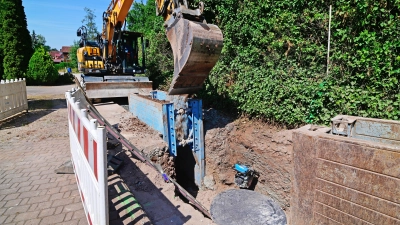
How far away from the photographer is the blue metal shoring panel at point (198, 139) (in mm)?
5969

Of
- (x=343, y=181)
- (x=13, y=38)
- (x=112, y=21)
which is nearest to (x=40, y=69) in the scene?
(x=13, y=38)

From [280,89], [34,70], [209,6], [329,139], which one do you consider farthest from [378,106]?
[34,70]

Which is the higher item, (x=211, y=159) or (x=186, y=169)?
(x=211, y=159)

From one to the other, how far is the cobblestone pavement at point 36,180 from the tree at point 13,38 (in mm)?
16160

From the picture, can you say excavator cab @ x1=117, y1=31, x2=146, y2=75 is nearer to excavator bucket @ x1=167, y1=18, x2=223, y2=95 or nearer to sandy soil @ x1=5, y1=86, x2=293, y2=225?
sandy soil @ x1=5, y1=86, x2=293, y2=225

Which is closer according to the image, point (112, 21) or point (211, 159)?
point (211, 159)

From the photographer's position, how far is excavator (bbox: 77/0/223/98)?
4395 mm

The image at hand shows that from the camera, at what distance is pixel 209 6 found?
910 cm

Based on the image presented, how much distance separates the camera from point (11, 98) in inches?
322

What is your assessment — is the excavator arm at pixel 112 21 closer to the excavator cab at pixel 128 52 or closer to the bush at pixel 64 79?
the excavator cab at pixel 128 52

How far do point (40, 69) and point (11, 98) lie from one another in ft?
56.6

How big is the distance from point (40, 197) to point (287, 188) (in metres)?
4.56

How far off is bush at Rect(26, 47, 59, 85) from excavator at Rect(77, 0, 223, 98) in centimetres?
1443

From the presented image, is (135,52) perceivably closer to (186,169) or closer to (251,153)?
(186,169)
